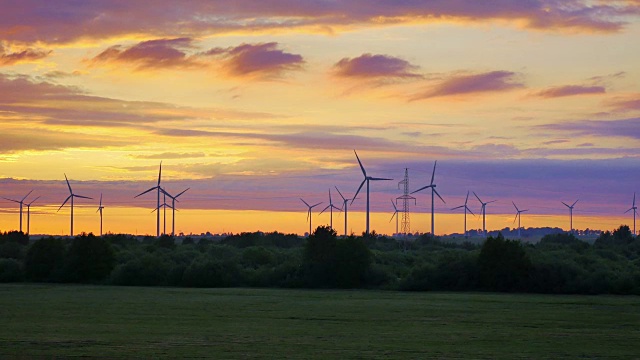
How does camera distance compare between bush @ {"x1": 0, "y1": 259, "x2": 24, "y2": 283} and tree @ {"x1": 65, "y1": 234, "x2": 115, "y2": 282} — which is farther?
bush @ {"x1": 0, "y1": 259, "x2": 24, "y2": 283}

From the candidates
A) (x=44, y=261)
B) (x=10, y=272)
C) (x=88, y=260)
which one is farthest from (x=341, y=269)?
(x=10, y=272)

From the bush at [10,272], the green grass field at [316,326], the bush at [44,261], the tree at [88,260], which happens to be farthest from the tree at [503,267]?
the bush at [10,272]

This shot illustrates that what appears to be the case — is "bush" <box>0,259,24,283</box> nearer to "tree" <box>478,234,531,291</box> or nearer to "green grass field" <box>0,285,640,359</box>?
"green grass field" <box>0,285,640,359</box>

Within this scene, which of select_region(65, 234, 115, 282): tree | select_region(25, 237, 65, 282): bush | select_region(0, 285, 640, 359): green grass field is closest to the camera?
select_region(0, 285, 640, 359): green grass field

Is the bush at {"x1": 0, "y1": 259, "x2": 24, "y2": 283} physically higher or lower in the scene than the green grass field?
higher

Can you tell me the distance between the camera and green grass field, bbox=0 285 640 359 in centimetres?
3769

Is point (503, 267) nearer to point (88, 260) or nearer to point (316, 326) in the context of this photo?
point (316, 326)

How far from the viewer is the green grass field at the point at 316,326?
124 ft

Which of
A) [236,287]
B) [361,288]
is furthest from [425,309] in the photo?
[236,287]

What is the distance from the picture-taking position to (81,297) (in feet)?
252

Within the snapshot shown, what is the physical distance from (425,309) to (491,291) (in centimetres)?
2722

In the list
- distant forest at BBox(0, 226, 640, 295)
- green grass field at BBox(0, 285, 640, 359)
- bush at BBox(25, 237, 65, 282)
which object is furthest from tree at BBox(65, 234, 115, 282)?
green grass field at BBox(0, 285, 640, 359)

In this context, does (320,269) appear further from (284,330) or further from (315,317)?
(284,330)

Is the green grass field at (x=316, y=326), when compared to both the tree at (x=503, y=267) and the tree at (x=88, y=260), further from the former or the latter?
the tree at (x=88, y=260)
